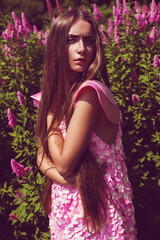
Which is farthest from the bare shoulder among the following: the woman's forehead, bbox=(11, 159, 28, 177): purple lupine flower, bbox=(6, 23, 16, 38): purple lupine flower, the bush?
bbox=(6, 23, 16, 38): purple lupine flower

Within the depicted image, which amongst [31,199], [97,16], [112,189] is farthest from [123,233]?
[97,16]

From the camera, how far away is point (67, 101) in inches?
73.6

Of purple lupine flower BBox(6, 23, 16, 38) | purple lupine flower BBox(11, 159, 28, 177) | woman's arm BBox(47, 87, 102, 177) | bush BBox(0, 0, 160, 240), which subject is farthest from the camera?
purple lupine flower BBox(6, 23, 16, 38)

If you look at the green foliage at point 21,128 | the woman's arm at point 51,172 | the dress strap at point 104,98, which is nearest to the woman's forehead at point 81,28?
the dress strap at point 104,98

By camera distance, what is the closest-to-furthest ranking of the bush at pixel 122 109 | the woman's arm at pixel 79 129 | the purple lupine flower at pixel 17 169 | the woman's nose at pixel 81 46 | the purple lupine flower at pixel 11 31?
1. the woman's arm at pixel 79 129
2. the woman's nose at pixel 81 46
3. the purple lupine flower at pixel 17 169
4. the bush at pixel 122 109
5. the purple lupine flower at pixel 11 31

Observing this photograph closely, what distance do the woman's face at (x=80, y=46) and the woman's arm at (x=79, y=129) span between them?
220mm

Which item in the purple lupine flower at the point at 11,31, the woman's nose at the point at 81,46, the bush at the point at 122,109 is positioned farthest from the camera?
the purple lupine flower at the point at 11,31

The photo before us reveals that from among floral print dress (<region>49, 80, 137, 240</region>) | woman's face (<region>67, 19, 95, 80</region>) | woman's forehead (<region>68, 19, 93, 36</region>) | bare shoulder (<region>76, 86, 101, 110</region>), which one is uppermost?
woman's forehead (<region>68, 19, 93, 36</region>)

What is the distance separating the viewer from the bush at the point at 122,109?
3.40m

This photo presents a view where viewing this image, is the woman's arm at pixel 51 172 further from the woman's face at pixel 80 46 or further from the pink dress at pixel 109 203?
the woman's face at pixel 80 46

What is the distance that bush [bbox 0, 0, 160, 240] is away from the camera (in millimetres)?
3400

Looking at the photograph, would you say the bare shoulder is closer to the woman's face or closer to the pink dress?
the pink dress

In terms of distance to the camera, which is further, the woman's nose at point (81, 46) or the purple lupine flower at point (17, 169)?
the purple lupine flower at point (17, 169)

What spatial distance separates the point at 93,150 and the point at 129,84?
5.88ft
